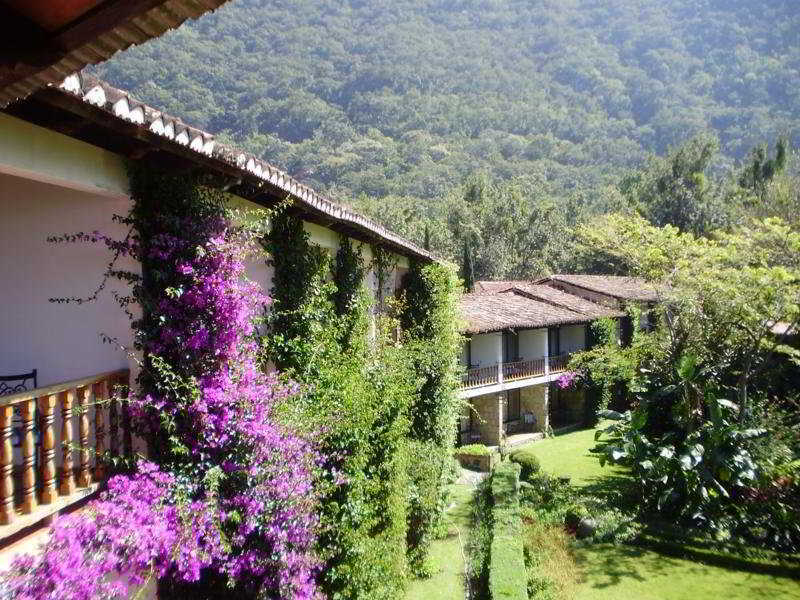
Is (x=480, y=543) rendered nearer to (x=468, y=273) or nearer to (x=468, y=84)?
(x=468, y=273)

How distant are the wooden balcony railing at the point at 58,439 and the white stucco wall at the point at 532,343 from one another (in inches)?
958

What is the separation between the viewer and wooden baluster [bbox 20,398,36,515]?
3.94 metres

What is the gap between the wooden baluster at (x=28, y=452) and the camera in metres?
3.94

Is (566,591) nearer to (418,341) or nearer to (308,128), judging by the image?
(418,341)

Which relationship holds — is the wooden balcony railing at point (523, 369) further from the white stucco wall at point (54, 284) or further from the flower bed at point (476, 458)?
the white stucco wall at point (54, 284)

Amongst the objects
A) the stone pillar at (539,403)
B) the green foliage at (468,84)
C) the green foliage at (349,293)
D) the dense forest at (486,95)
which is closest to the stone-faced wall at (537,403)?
the stone pillar at (539,403)

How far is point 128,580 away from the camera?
13.7ft

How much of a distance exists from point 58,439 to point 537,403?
79.4 ft

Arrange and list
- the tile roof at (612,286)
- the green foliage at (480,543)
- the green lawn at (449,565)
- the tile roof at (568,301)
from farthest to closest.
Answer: the tile roof at (612,286) → the tile roof at (568,301) → the green foliage at (480,543) → the green lawn at (449,565)

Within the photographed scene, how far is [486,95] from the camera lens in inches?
4530

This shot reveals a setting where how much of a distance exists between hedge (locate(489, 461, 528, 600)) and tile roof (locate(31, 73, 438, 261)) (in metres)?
6.93

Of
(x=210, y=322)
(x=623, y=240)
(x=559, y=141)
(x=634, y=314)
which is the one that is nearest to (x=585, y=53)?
(x=559, y=141)

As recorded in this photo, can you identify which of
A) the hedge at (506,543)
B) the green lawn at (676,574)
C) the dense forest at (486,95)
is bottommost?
the green lawn at (676,574)

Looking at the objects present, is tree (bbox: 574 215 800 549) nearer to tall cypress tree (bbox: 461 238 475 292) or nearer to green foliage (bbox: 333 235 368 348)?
green foliage (bbox: 333 235 368 348)
